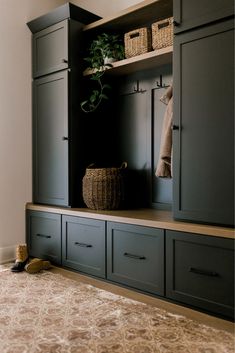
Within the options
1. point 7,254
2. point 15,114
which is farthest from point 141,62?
point 7,254

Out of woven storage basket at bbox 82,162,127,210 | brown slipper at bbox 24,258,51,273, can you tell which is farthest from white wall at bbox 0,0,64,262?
woven storage basket at bbox 82,162,127,210

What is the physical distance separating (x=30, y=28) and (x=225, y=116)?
6.90 feet

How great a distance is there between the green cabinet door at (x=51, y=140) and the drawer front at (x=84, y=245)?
0.78 ft

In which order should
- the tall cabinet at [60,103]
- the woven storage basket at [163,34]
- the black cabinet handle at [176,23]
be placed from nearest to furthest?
the black cabinet handle at [176,23]
the woven storage basket at [163,34]
the tall cabinet at [60,103]

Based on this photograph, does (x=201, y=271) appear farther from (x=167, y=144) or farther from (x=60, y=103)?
(x=60, y=103)

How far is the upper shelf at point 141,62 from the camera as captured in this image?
2.37 metres

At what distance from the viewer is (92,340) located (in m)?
1.67

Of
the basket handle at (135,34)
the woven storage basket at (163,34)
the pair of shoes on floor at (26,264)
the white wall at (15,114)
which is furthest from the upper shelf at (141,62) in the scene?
the pair of shoes on floor at (26,264)

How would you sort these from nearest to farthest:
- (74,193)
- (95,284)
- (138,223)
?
(138,223)
(95,284)
(74,193)

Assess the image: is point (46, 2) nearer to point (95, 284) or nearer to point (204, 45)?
point (204, 45)

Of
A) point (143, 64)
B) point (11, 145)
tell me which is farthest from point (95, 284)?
point (143, 64)

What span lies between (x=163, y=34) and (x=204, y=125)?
0.80m

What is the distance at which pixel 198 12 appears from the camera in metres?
1.96

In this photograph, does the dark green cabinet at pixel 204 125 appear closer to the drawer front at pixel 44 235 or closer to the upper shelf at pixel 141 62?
the upper shelf at pixel 141 62
